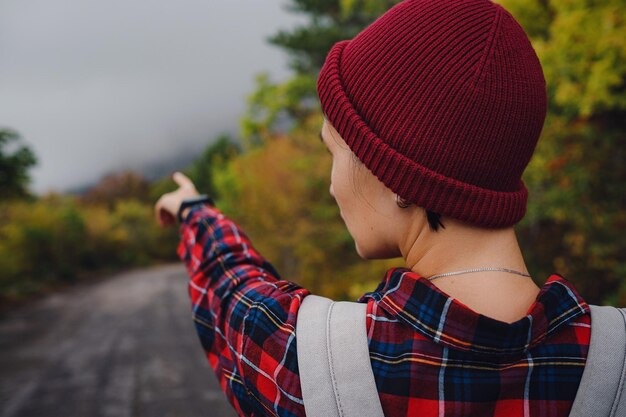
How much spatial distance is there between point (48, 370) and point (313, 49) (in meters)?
9.97

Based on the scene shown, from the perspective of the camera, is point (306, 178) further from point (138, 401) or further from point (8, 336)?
point (8, 336)

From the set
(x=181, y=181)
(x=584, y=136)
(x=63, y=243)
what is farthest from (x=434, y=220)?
(x=63, y=243)

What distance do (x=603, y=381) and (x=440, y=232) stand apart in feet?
1.17

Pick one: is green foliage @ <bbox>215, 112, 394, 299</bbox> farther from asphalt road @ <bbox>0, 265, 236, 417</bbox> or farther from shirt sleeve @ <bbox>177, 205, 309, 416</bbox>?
shirt sleeve @ <bbox>177, 205, 309, 416</bbox>

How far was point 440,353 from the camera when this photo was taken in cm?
72

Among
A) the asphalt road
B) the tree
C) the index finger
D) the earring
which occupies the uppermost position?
the earring

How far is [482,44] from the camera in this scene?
774mm

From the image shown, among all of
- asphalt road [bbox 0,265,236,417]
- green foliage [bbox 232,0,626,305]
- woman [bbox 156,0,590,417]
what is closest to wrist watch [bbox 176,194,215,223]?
woman [bbox 156,0,590,417]

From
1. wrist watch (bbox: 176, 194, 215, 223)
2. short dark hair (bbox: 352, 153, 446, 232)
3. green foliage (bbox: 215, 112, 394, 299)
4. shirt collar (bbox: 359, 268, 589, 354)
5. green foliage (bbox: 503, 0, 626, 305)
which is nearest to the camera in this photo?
shirt collar (bbox: 359, 268, 589, 354)

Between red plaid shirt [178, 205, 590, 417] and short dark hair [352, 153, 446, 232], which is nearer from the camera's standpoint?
red plaid shirt [178, 205, 590, 417]

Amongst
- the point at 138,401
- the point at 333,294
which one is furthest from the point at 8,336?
the point at 333,294

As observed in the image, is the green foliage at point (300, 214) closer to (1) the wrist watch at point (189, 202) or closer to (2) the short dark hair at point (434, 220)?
(1) the wrist watch at point (189, 202)

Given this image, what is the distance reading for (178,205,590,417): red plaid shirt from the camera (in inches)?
28.0

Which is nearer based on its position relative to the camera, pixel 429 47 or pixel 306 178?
pixel 429 47
